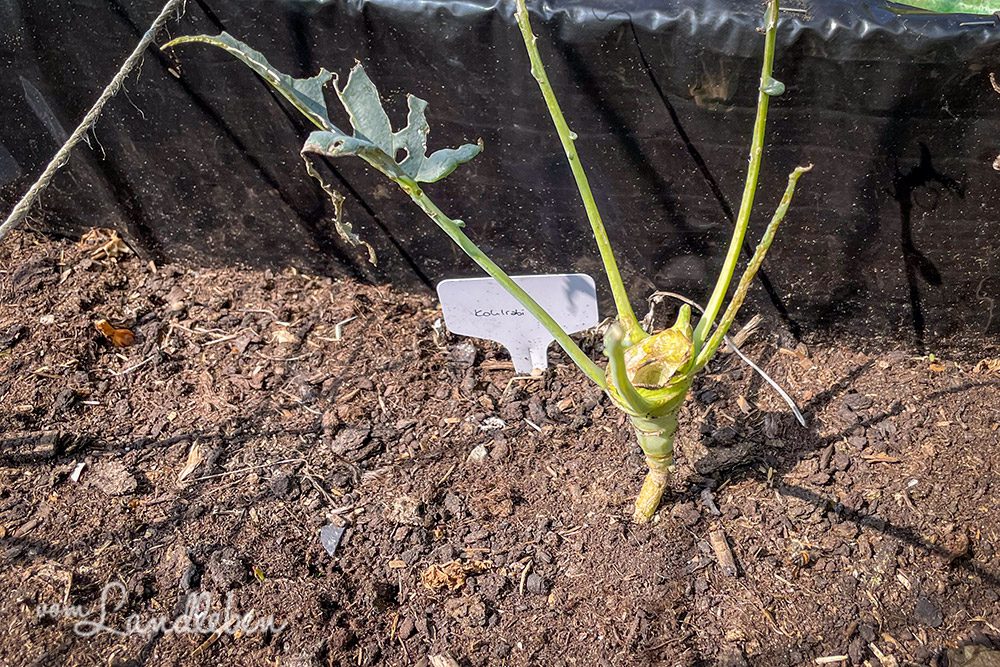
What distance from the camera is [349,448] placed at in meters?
1.17

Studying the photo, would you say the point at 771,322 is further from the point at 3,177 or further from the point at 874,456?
the point at 3,177

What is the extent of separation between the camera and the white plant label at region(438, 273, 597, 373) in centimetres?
113

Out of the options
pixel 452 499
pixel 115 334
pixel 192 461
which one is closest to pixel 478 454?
pixel 452 499

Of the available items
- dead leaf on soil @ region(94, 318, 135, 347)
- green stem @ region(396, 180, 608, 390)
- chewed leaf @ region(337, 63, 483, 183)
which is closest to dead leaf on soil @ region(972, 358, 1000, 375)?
green stem @ region(396, 180, 608, 390)

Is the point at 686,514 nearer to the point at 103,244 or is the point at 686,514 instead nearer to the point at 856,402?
the point at 856,402

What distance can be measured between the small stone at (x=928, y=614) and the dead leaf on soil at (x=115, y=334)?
1.17 metres

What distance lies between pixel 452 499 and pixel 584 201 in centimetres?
46

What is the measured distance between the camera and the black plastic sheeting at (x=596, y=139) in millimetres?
1027

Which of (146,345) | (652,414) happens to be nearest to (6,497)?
(146,345)

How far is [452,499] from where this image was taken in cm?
112

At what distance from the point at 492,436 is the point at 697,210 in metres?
0.43

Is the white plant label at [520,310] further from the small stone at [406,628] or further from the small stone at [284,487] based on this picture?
the small stone at [406,628]

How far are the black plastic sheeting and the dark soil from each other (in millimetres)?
134

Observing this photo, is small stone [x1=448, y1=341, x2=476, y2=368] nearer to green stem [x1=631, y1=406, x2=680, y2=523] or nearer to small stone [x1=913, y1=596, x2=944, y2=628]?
green stem [x1=631, y1=406, x2=680, y2=523]
